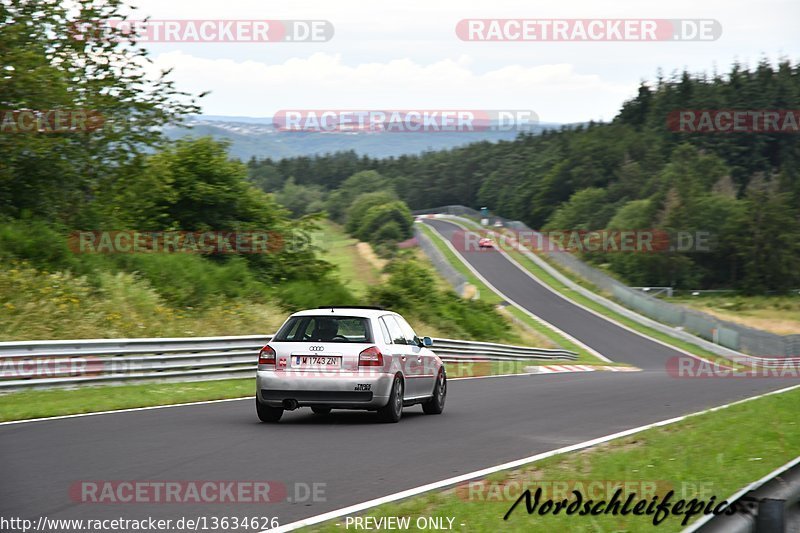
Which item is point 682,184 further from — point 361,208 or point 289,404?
point 289,404

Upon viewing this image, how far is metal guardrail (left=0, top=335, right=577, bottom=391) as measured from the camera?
16.2m

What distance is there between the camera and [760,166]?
477 feet

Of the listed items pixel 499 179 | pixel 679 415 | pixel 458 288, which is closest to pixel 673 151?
pixel 499 179

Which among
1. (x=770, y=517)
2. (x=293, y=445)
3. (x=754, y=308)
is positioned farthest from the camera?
(x=754, y=308)

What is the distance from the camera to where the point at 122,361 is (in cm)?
1822

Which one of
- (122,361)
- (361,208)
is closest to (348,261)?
(361,208)

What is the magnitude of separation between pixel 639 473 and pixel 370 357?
4.78 meters

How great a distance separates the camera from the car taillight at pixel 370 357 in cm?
1309

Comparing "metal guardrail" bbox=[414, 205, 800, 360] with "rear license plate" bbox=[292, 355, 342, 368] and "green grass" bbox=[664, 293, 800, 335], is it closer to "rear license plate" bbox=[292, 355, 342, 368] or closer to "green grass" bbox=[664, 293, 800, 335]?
"green grass" bbox=[664, 293, 800, 335]

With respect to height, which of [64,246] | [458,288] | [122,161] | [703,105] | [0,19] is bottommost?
[458,288]

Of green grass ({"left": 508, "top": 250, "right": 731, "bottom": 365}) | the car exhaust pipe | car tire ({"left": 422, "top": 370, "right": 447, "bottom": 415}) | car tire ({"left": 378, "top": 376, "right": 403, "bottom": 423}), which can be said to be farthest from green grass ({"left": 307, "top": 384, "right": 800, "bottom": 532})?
green grass ({"left": 508, "top": 250, "right": 731, "bottom": 365})

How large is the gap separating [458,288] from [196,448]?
191 ft

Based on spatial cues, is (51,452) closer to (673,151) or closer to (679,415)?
(679,415)

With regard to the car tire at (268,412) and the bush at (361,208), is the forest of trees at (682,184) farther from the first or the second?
the car tire at (268,412)
